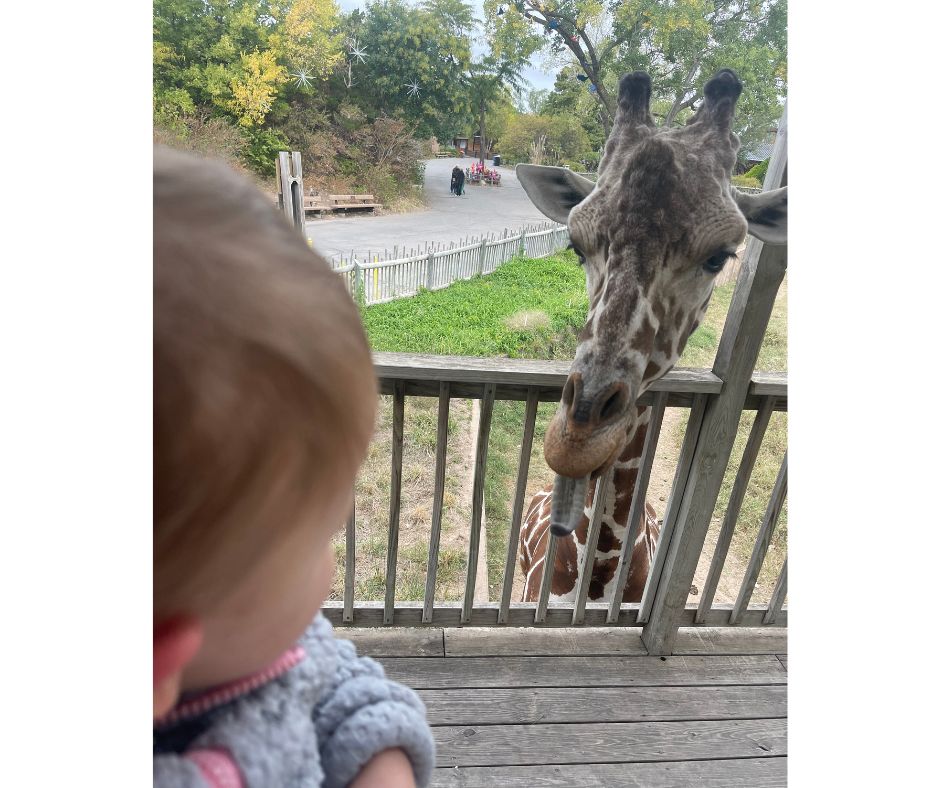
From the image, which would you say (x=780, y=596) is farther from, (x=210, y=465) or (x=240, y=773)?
(x=210, y=465)

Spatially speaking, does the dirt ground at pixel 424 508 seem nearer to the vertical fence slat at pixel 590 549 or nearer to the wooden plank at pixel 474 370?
the vertical fence slat at pixel 590 549

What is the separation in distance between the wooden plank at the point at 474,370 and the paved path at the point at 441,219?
219 millimetres

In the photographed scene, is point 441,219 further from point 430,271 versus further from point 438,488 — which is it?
point 438,488

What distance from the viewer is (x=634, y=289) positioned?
83 cm

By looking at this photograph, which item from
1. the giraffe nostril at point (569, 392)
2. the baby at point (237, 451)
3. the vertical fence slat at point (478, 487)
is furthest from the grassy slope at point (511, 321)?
the baby at point (237, 451)

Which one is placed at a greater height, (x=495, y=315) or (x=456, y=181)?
(x=456, y=181)

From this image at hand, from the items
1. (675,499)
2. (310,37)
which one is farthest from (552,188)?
→ (675,499)

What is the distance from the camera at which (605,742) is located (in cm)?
125

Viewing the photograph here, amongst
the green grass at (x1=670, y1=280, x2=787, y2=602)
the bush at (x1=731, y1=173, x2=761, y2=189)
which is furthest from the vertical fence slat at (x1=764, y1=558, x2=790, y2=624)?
the bush at (x1=731, y1=173, x2=761, y2=189)

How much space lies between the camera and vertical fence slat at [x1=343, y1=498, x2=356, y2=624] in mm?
1247

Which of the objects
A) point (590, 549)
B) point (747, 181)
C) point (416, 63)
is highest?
point (416, 63)

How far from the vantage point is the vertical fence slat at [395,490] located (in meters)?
1.16

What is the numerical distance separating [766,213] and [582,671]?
1109 mm

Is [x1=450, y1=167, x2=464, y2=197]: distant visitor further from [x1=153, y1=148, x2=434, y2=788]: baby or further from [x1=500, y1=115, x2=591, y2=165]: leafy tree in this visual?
[x1=153, y1=148, x2=434, y2=788]: baby
